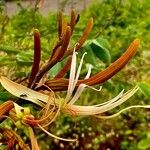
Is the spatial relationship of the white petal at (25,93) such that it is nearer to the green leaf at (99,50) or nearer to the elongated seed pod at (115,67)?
the elongated seed pod at (115,67)

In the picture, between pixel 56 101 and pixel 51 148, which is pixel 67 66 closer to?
pixel 56 101

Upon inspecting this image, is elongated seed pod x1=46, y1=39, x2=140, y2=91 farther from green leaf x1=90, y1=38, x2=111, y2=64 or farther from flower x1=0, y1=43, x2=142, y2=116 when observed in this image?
green leaf x1=90, y1=38, x2=111, y2=64

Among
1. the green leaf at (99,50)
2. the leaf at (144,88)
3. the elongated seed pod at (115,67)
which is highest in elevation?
the elongated seed pod at (115,67)

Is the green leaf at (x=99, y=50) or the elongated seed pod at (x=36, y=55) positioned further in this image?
the green leaf at (x=99, y=50)

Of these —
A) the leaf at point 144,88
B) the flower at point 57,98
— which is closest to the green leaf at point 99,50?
the leaf at point 144,88

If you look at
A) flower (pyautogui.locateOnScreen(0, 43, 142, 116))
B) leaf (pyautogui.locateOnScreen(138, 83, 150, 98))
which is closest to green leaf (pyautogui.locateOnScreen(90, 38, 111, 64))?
leaf (pyautogui.locateOnScreen(138, 83, 150, 98))

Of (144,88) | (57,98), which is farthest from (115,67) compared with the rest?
(144,88)

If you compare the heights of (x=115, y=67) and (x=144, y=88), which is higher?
(x=115, y=67)

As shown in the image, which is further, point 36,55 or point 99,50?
point 99,50

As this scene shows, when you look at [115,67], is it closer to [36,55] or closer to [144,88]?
→ [36,55]

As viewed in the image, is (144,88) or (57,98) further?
(144,88)

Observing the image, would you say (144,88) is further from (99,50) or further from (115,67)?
(115,67)
